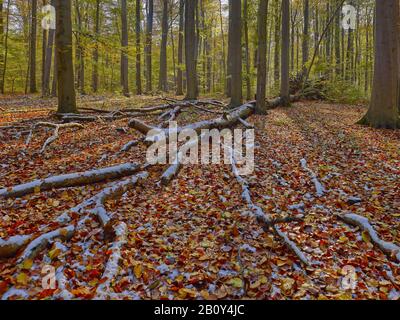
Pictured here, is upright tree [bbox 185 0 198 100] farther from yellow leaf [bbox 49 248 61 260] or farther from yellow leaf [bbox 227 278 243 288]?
yellow leaf [bbox 227 278 243 288]

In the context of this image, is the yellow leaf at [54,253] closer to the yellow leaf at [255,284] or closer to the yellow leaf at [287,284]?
the yellow leaf at [255,284]

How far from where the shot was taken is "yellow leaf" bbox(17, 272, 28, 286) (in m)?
3.08

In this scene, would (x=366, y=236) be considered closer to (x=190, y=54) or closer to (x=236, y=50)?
(x=236, y=50)

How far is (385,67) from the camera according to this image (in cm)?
1009

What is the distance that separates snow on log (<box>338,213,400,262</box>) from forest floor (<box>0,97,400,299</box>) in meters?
0.07

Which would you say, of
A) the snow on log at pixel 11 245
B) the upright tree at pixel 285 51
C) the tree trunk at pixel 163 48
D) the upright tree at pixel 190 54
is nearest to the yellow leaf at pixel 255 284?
the snow on log at pixel 11 245

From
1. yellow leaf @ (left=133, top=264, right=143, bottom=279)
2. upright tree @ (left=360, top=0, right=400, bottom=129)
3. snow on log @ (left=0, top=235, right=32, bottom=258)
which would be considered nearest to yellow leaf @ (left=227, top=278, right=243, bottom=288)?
yellow leaf @ (left=133, top=264, right=143, bottom=279)

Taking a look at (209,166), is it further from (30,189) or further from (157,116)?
(157,116)

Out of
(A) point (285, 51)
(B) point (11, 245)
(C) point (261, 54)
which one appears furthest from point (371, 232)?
(A) point (285, 51)

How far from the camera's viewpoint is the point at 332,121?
12320 millimetres

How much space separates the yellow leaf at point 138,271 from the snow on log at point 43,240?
102 cm

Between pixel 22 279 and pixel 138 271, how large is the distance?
1.15 meters

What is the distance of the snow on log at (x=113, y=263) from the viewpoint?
10.0 ft

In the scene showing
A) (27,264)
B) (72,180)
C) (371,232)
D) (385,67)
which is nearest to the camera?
(27,264)
